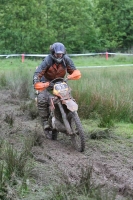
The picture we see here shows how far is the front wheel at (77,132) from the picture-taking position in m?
7.16

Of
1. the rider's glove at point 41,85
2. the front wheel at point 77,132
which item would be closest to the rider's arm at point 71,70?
the rider's glove at point 41,85

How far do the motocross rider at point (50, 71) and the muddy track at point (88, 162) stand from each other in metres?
0.63

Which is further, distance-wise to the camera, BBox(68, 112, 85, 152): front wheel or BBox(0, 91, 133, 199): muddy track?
BBox(68, 112, 85, 152): front wheel

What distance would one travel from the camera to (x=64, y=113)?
7.61 meters

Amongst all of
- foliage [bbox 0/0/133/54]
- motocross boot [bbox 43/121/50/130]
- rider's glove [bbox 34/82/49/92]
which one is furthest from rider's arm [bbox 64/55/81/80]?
foliage [bbox 0/0/133/54]

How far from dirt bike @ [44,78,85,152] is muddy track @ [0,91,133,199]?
0.22m

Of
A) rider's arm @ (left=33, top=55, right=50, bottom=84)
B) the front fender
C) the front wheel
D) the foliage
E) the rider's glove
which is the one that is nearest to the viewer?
the front wheel

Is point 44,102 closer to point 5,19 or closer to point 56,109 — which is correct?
point 56,109

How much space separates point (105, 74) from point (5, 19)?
2305cm

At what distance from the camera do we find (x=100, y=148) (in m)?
7.56

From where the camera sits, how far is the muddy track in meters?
5.41

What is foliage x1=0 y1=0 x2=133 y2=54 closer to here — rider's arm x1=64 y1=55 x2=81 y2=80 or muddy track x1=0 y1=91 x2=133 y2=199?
rider's arm x1=64 y1=55 x2=81 y2=80

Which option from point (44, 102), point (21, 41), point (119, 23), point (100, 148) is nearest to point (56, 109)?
point (44, 102)

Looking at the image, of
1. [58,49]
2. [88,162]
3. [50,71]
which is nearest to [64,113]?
[50,71]
